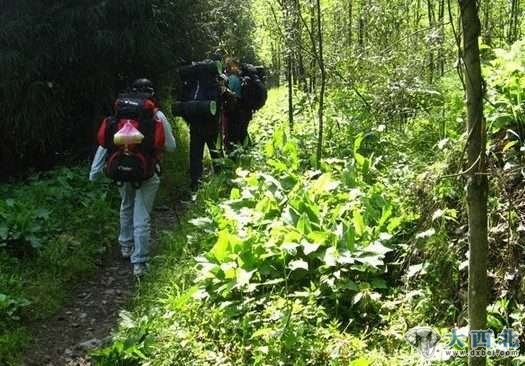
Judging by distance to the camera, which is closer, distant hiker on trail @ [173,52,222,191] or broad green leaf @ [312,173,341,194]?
broad green leaf @ [312,173,341,194]

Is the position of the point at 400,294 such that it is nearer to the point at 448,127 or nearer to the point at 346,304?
the point at 346,304

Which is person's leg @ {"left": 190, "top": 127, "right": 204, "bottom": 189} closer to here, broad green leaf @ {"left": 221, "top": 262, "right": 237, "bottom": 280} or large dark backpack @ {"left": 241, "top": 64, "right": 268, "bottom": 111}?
large dark backpack @ {"left": 241, "top": 64, "right": 268, "bottom": 111}

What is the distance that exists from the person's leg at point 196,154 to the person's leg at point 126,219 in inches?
74.9

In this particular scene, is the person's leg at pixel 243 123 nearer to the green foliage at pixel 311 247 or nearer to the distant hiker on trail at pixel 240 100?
the distant hiker on trail at pixel 240 100

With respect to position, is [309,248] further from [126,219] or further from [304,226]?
[126,219]

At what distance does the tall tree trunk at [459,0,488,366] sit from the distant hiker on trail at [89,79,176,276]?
12.7 ft

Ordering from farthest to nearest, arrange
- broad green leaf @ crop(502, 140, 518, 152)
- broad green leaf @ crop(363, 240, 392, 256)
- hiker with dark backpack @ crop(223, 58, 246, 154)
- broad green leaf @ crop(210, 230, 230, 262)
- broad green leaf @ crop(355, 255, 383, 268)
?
hiker with dark backpack @ crop(223, 58, 246, 154), broad green leaf @ crop(210, 230, 230, 262), broad green leaf @ crop(363, 240, 392, 256), broad green leaf @ crop(355, 255, 383, 268), broad green leaf @ crop(502, 140, 518, 152)

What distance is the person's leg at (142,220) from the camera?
5625 millimetres

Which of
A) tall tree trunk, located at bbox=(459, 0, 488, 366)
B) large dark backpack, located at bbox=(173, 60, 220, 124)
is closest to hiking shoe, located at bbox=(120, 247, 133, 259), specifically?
large dark backpack, located at bbox=(173, 60, 220, 124)

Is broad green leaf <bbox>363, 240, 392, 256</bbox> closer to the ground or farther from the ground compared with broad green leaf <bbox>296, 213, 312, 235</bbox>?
closer to the ground

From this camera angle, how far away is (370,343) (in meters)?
3.48

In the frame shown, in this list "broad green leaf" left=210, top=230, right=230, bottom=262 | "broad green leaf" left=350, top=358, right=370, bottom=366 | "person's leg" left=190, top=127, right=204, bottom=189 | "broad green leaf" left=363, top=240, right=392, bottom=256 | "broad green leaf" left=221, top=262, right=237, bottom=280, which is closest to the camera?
"broad green leaf" left=350, top=358, right=370, bottom=366

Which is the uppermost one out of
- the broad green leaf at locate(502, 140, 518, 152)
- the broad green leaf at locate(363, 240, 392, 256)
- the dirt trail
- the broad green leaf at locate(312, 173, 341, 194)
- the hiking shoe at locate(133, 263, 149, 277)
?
the broad green leaf at locate(502, 140, 518, 152)

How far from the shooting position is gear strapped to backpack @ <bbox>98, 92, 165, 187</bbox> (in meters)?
5.37
